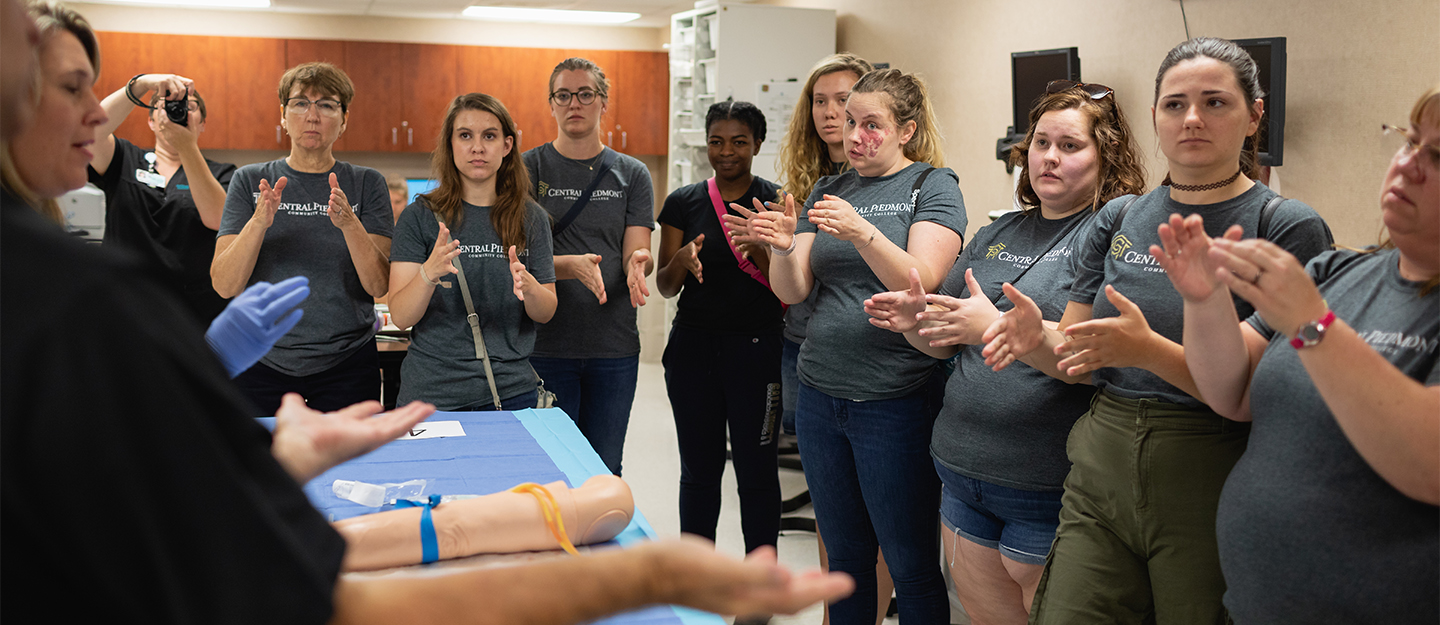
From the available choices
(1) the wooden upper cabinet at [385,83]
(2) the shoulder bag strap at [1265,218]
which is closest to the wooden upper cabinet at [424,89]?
(1) the wooden upper cabinet at [385,83]

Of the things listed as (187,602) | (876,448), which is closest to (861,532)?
(876,448)

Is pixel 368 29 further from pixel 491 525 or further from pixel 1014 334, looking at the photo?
pixel 1014 334

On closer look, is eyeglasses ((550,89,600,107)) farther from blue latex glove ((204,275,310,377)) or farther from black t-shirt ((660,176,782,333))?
blue latex glove ((204,275,310,377))

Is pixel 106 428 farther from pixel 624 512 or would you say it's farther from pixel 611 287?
pixel 611 287

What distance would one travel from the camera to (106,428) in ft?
1.76

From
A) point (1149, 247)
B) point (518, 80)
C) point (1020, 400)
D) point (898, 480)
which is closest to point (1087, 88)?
point (1149, 247)

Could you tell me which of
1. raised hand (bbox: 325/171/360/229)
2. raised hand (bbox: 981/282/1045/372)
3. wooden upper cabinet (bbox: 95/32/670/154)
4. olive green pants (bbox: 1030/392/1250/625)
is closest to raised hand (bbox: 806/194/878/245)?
raised hand (bbox: 981/282/1045/372)

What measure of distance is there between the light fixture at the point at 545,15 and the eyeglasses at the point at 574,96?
16.0 ft

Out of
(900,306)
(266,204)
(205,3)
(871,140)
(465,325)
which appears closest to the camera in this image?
(900,306)

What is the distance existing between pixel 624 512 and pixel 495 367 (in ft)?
3.15

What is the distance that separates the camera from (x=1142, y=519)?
150 cm

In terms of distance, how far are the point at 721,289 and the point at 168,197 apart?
1593 millimetres

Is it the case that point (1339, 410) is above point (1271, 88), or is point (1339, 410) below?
below

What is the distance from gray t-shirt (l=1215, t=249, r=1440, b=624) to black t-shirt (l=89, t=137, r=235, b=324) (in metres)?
2.56
